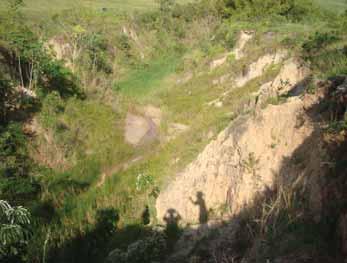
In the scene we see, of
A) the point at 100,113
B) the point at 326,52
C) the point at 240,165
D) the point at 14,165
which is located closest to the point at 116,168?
the point at 14,165

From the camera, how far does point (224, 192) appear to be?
6582 mm

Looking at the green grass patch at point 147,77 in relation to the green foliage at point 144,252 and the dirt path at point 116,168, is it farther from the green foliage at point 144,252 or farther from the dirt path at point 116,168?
the green foliage at point 144,252

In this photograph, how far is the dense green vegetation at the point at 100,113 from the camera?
6.84 m

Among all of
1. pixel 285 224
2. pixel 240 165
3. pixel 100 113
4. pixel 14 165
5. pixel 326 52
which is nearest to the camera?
pixel 285 224

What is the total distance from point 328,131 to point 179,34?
22380mm

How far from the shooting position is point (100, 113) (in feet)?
41.2

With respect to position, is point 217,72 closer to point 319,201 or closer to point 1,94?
point 1,94

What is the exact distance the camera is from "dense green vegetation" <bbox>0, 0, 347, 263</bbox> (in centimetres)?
684

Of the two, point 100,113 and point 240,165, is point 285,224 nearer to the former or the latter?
point 240,165

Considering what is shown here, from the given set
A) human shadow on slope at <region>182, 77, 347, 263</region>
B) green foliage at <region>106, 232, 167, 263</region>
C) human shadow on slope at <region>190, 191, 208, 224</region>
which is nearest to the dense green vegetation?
green foliage at <region>106, 232, 167, 263</region>

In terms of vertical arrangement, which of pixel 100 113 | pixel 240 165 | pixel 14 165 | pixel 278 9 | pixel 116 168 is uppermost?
pixel 278 9

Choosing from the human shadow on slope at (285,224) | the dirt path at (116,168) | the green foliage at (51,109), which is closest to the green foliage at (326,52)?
the human shadow on slope at (285,224)

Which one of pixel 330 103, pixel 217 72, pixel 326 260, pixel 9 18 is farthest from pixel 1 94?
pixel 217 72

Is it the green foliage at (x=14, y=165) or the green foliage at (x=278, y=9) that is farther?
the green foliage at (x=278, y=9)
